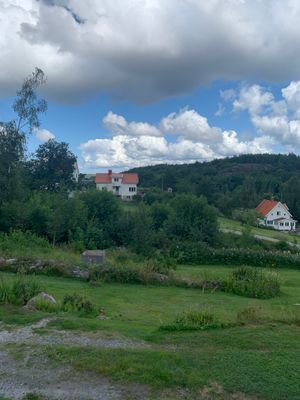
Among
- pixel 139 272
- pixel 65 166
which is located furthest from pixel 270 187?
pixel 139 272

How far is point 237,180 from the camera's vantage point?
3844 inches

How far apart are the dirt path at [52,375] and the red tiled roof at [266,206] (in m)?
65.9

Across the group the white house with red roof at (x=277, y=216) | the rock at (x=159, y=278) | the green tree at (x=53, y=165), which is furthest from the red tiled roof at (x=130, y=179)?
the rock at (x=159, y=278)

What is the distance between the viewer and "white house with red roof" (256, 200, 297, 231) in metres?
72.0

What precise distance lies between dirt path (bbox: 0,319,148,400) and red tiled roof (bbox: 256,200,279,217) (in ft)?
216

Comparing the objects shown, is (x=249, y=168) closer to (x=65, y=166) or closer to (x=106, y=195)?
(x=65, y=166)

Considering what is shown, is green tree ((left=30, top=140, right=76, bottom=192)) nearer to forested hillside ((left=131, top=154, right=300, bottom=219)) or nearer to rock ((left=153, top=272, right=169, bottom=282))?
forested hillside ((left=131, top=154, right=300, bottom=219))

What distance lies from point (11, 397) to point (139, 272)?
1204cm

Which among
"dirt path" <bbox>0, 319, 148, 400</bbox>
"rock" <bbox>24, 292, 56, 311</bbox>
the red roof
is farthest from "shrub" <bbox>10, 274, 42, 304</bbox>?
the red roof

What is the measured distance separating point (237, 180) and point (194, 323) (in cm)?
9131

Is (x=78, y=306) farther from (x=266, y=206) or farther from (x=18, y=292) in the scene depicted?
(x=266, y=206)

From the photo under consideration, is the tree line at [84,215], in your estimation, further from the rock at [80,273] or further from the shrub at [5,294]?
the shrub at [5,294]

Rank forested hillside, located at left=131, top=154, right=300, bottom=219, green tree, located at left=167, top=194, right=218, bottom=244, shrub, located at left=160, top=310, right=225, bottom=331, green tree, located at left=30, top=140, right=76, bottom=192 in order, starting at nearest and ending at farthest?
1. shrub, located at left=160, top=310, right=225, bottom=331
2. green tree, located at left=167, top=194, right=218, bottom=244
3. green tree, located at left=30, top=140, right=76, bottom=192
4. forested hillside, located at left=131, top=154, right=300, bottom=219

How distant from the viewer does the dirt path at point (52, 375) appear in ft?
17.9
